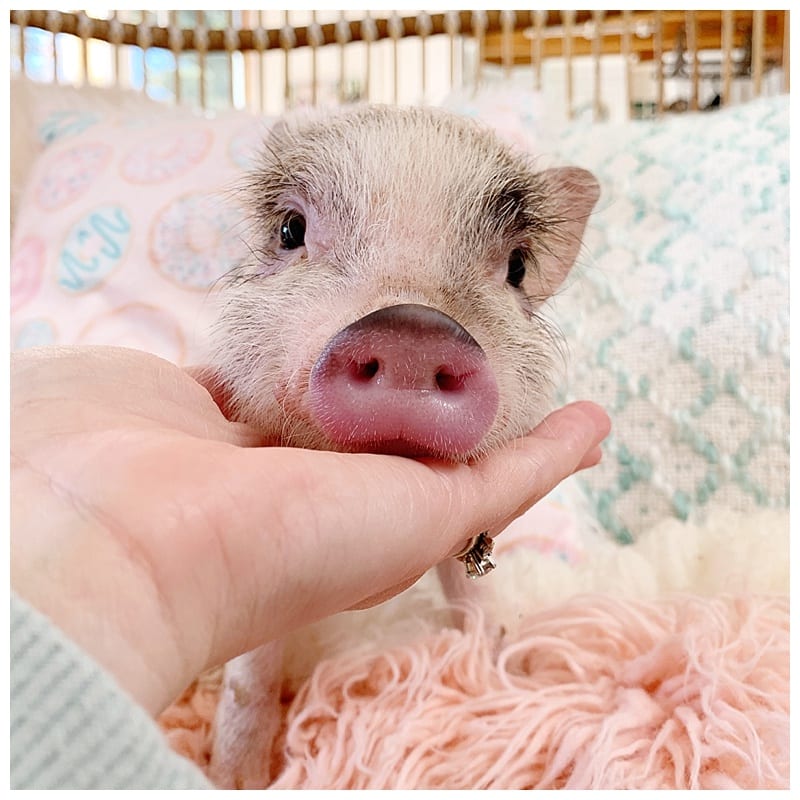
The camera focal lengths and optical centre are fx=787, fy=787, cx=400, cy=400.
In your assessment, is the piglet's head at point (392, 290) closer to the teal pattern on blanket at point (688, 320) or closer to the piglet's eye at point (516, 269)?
the piglet's eye at point (516, 269)

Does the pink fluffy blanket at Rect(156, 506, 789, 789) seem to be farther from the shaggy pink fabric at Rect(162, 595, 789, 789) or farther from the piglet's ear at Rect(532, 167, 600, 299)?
the piglet's ear at Rect(532, 167, 600, 299)

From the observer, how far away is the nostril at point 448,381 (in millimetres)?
452

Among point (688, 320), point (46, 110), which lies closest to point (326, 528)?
point (688, 320)

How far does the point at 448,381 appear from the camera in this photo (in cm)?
46

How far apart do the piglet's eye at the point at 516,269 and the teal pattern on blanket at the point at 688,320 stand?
0.99ft

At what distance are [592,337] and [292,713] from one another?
70cm

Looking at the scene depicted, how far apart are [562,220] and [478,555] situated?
13.6 inches

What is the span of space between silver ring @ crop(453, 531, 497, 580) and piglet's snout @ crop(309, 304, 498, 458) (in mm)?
152

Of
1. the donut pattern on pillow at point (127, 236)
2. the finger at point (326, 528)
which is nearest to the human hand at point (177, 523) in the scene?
the finger at point (326, 528)

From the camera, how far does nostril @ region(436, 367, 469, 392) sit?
45 centimetres

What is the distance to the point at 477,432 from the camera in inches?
18.7

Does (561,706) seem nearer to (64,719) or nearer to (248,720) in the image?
(248,720)

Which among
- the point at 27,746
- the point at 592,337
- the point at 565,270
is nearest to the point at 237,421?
the point at 27,746

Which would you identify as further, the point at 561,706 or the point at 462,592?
the point at 462,592
